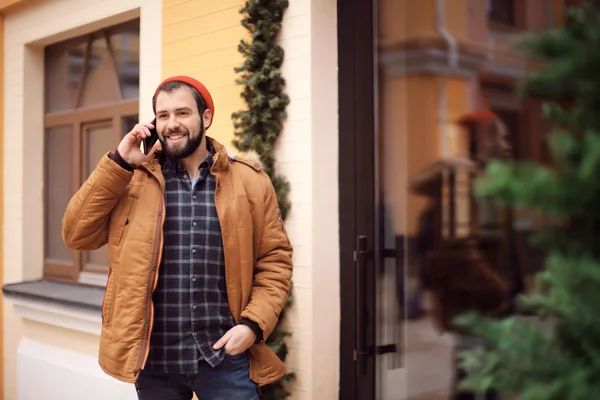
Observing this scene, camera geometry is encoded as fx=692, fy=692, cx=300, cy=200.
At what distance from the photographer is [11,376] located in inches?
209

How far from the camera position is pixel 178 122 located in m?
2.40

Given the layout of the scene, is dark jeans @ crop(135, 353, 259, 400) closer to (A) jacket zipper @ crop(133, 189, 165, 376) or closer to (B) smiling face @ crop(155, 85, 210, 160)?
(A) jacket zipper @ crop(133, 189, 165, 376)

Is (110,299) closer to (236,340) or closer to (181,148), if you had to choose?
(236,340)

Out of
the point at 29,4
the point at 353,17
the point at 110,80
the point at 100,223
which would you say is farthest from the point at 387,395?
the point at 29,4

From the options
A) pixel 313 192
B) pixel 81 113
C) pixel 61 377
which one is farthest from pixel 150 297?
pixel 81 113

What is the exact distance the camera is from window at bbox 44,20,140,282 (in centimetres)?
463

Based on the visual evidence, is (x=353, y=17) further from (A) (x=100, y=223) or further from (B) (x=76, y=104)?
(B) (x=76, y=104)

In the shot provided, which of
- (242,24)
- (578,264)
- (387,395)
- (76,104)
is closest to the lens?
(578,264)

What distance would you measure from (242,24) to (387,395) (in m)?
1.85

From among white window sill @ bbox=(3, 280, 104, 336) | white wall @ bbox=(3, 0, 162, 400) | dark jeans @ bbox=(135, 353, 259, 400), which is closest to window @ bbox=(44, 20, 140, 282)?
white wall @ bbox=(3, 0, 162, 400)

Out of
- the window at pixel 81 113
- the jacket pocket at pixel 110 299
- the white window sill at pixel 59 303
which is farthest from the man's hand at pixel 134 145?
the window at pixel 81 113

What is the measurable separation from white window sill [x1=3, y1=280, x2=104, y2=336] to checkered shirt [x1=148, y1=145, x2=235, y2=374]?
187 cm

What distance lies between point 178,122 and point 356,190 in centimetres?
102

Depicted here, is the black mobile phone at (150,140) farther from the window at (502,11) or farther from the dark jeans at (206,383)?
the window at (502,11)
